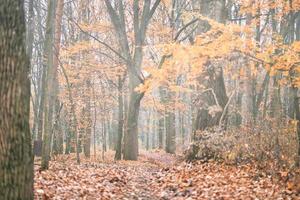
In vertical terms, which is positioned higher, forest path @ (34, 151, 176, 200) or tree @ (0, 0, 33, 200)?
tree @ (0, 0, 33, 200)

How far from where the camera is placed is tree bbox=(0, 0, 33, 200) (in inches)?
212

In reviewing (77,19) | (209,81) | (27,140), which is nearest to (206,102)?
(209,81)

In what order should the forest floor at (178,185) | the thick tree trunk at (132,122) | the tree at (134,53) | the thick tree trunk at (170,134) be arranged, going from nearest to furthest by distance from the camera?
the forest floor at (178,185) → the tree at (134,53) → the thick tree trunk at (132,122) → the thick tree trunk at (170,134)

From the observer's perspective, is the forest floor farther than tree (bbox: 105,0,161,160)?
No

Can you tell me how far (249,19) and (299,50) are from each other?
10.8 metres

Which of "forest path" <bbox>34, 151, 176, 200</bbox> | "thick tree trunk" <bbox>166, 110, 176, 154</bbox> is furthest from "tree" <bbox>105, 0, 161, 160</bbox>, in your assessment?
"thick tree trunk" <bbox>166, 110, 176, 154</bbox>

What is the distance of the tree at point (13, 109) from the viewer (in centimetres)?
539

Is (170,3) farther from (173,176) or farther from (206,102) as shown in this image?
(173,176)

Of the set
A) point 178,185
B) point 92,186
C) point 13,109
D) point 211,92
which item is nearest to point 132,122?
point 211,92

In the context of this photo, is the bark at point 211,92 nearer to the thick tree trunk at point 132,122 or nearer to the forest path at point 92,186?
the forest path at point 92,186

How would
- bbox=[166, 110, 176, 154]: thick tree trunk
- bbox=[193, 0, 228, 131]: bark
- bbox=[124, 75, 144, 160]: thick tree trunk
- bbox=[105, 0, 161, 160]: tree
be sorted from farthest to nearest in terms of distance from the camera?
bbox=[166, 110, 176, 154]: thick tree trunk, bbox=[124, 75, 144, 160]: thick tree trunk, bbox=[105, 0, 161, 160]: tree, bbox=[193, 0, 228, 131]: bark

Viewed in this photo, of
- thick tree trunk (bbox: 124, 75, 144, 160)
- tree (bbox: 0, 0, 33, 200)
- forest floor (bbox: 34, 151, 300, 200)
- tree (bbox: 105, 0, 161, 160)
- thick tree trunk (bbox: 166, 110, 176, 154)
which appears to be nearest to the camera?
tree (bbox: 0, 0, 33, 200)

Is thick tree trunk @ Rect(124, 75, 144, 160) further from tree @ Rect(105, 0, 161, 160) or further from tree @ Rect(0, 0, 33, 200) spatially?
tree @ Rect(0, 0, 33, 200)

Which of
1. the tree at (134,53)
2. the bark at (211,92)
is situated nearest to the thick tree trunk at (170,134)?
the tree at (134,53)
